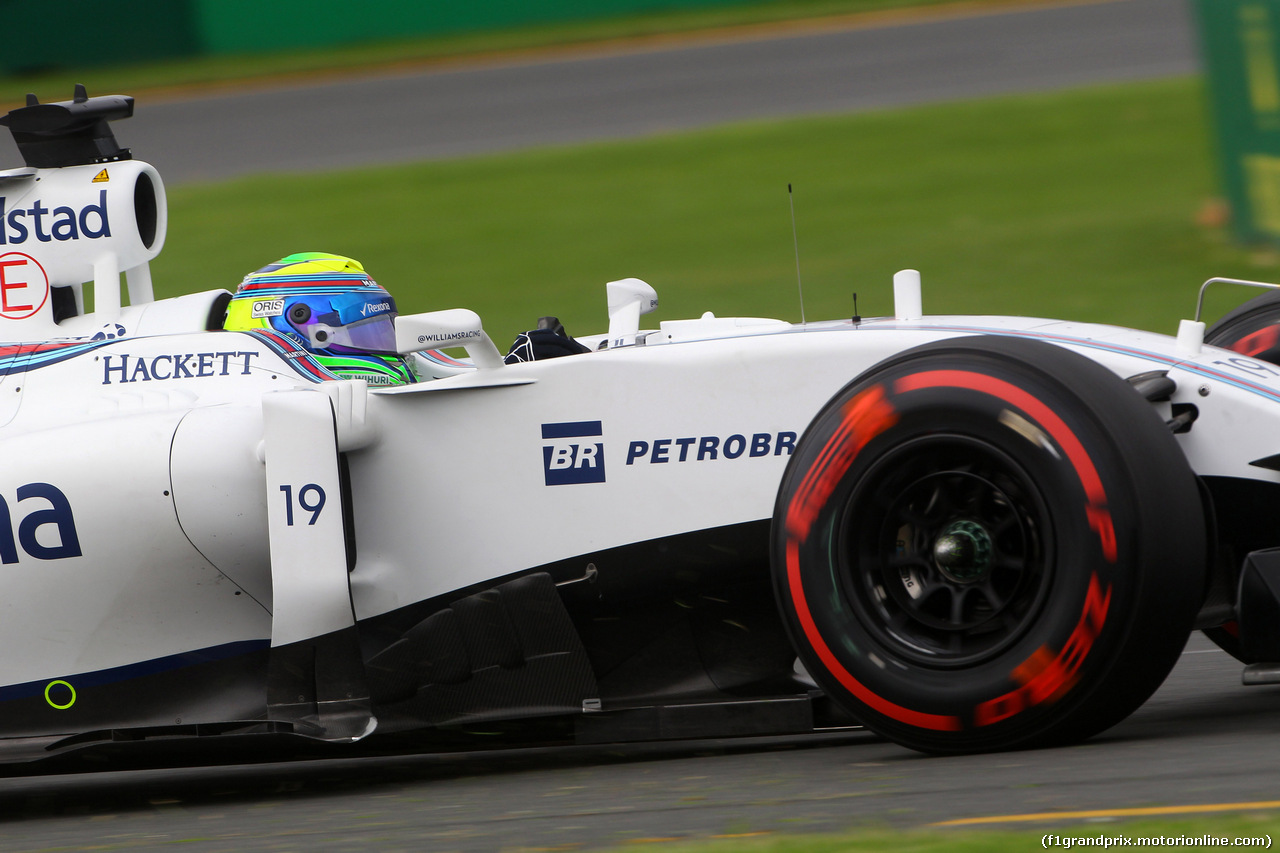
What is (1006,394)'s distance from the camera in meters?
3.69

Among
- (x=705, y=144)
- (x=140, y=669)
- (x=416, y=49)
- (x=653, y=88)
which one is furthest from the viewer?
(x=416, y=49)

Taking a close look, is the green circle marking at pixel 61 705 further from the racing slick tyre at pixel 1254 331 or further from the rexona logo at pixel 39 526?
the racing slick tyre at pixel 1254 331

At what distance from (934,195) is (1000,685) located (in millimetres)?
12310

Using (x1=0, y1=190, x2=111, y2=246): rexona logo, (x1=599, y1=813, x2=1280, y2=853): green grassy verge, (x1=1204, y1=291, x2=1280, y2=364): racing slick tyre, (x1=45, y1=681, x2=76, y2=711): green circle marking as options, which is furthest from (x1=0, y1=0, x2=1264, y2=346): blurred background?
(x1=599, y1=813, x2=1280, y2=853): green grassy verge

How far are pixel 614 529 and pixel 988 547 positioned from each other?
3.35ft

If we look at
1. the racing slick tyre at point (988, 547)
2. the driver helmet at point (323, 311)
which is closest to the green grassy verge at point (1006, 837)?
the racing slick tyre at point (988, 547)

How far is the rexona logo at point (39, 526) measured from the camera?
451 cm

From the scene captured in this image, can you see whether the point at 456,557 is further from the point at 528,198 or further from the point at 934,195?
the point at 528,198

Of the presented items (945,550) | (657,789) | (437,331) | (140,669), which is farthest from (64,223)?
(945,550)

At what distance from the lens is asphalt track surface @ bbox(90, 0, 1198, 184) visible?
19.9 m

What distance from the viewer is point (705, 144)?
720 inches

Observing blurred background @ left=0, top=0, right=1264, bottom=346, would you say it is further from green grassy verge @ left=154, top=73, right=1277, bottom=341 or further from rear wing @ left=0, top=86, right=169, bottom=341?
rear wing @ left=0, top=86, right=169, bottom=341

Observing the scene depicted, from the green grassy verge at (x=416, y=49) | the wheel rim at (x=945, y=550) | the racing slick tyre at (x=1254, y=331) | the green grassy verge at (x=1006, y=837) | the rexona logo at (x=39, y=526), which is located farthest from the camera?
the green grassy verge at (x=416, y=49)

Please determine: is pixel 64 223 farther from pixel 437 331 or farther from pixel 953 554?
pixel 953 554
